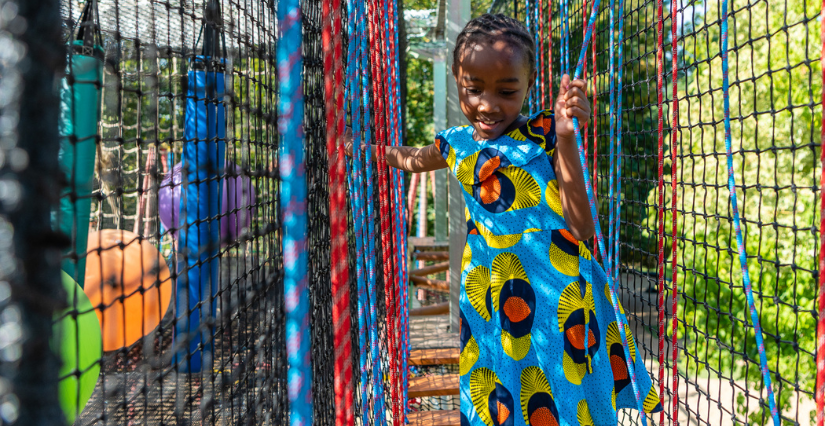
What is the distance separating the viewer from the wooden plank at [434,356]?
216cm

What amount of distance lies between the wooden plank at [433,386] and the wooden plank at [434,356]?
0.13 meters

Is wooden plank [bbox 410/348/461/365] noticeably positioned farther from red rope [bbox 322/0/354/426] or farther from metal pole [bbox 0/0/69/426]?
metal pole [bbox 0/0/69/426]

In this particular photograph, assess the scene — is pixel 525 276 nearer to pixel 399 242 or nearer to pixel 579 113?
pixel 579 113

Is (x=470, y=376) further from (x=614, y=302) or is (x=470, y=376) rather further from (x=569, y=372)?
(x=614, y=302)

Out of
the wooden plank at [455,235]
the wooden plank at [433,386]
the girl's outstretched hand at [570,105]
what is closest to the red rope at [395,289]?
the wooden plank at [433,386]

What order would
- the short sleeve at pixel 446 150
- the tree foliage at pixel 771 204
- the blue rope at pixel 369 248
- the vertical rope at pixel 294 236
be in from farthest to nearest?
the tree foliage at pixel 771 204 < the short sleeve at pixel 446 150 < the blue rope at pixel 369 248 < the vertical rope at pixel 294 236

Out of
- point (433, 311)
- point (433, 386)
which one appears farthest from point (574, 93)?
point (433, 311)

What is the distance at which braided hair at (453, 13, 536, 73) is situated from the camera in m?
1.00

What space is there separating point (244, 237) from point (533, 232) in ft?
1.70

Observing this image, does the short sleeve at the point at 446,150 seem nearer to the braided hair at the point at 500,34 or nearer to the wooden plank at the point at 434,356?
the braided hair at the point at 500,34

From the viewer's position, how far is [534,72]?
3.50 ft

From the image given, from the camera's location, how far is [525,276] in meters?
1.02

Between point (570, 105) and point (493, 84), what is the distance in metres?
0.18

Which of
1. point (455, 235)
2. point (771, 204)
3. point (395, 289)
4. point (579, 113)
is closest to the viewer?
point (579, 113)
